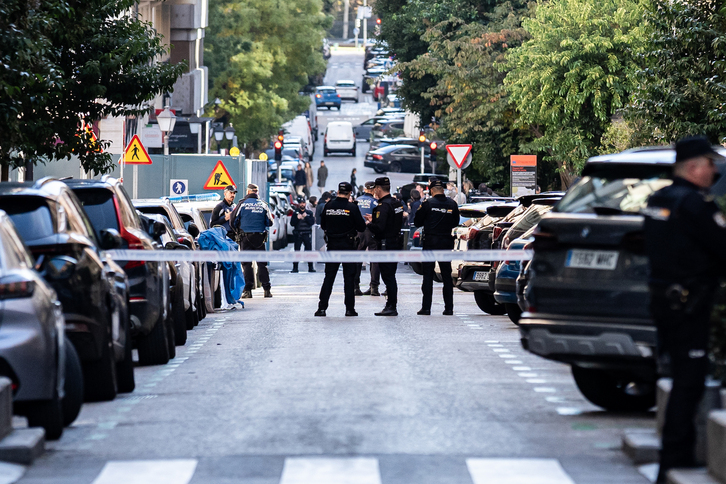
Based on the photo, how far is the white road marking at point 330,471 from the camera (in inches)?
299

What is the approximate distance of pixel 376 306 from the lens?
22359 mm

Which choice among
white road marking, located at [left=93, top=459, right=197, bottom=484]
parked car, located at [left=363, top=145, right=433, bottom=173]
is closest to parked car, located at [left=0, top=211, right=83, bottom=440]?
white road marking, located at [left=93, top=459, right=197, bottom=484]

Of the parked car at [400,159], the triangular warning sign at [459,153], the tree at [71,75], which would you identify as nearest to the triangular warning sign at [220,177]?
the triangular warning sign at [459,153]

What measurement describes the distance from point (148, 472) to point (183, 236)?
11105mm

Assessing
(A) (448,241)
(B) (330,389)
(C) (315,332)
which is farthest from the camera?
(A) (448,241)

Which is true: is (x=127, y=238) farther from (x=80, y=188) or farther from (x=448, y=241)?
(x=448, y=241)

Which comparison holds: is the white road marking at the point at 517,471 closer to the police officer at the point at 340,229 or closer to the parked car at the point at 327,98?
the police officer at the point at 340,229

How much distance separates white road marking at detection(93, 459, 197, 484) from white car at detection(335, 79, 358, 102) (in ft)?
349

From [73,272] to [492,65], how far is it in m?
36.2

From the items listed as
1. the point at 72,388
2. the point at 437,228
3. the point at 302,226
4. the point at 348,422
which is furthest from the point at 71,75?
the point at 302,226

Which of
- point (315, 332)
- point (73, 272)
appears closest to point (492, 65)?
point (315, 332)

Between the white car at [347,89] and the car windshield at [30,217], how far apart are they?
342ft

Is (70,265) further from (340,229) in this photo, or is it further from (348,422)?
(340,229)

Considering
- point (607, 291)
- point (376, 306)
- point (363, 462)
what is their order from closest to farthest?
point (363, 462) < point (607, 291) < point (376, 306)
